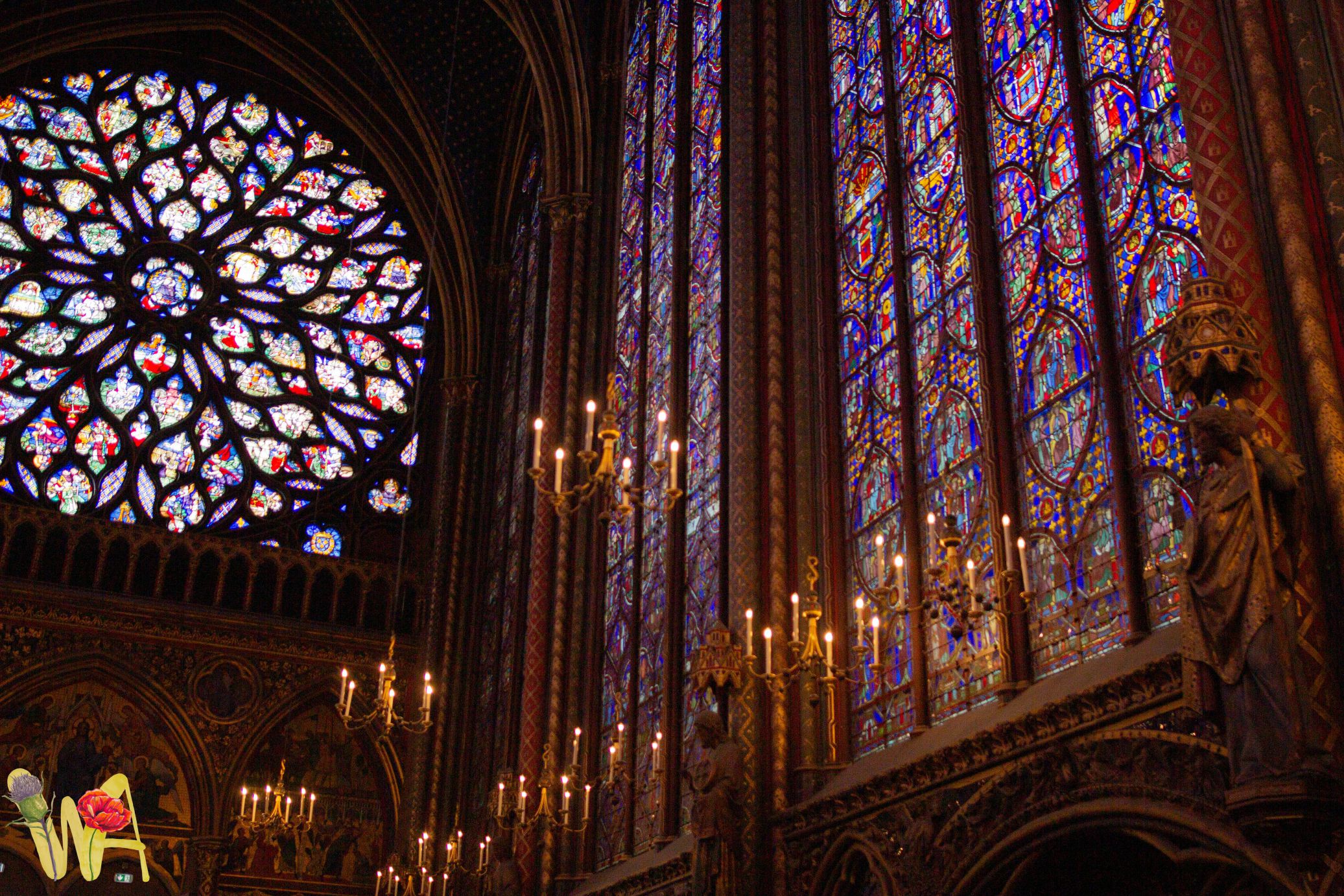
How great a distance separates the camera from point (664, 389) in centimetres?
1555

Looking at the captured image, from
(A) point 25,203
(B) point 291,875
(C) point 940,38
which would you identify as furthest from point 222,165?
(C) point 940,38

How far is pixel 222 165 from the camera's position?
2378 centimetres

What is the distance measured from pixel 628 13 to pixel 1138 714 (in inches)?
550

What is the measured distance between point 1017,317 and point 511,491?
11638 millimetres

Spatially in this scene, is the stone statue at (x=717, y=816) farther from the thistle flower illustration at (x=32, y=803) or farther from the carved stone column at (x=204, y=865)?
the thistle flower illustration at (x=32, y=803)

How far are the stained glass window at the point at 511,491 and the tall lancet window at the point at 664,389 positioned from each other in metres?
2.57

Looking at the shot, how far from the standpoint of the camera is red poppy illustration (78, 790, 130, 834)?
1838 cm

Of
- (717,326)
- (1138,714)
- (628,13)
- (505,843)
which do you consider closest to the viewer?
(1138,714)

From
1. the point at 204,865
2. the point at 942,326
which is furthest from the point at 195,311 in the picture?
the point at 942,326

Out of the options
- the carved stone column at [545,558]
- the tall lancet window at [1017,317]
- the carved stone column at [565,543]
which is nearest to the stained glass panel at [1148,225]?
the tall lancet window at [1017,317]

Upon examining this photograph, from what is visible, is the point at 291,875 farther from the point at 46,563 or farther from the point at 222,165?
the point at 222,165

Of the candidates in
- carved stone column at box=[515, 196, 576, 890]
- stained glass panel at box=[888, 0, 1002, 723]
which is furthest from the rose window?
stained glass panel at box=[888, 0, 1002, 723]

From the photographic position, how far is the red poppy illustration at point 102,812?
18.4 metres

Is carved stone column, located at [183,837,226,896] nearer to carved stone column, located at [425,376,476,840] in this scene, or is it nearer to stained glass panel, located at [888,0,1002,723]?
carved stone column, located at [425,376,476,840]
